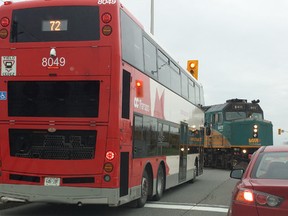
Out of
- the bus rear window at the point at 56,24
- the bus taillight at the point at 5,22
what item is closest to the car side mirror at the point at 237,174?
the bus rear window at the point at 56,24

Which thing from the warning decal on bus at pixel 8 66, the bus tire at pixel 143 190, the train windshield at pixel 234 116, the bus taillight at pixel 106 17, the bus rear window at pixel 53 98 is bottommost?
the bus tire at pixel 143 190

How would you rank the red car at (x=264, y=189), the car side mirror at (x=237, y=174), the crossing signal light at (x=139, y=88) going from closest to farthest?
the red car at (x=264, y=189)
the car side mirror at (x=237, y=174)
the crossing signal light at (x=139, y=88)

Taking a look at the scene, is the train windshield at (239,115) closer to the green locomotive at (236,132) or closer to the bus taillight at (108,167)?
the green locomotive at (236,132)

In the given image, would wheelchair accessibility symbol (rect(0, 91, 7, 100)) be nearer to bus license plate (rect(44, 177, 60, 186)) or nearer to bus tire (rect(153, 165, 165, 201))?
bus license plate (rect(44, 177, 60, 186))

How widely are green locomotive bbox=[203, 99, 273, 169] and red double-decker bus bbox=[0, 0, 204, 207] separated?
18.7 metres

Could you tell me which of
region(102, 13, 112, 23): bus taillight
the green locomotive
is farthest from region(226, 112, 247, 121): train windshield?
region(102, 13, 112, 23): bus taillight

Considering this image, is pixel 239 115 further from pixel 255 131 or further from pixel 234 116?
pixel 255 131

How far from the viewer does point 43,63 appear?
838 centimetres

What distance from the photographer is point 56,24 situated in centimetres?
853

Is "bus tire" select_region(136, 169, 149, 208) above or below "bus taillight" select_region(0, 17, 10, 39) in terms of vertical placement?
below

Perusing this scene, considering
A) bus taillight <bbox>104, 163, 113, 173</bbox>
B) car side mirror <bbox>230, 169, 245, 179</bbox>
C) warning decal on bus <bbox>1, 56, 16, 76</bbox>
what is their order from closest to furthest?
car side mirror <bbox>230, 169, 245, 179</bbox> < bus taillight <bbox>104, 163, 113, 173</bbox> < warning decal on bus <bbox>1, 56, 16, 76</bbox>

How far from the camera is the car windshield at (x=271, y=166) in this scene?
17.8ft

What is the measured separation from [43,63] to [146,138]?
317 centimetres

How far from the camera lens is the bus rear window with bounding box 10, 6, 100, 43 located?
27.6 feet
